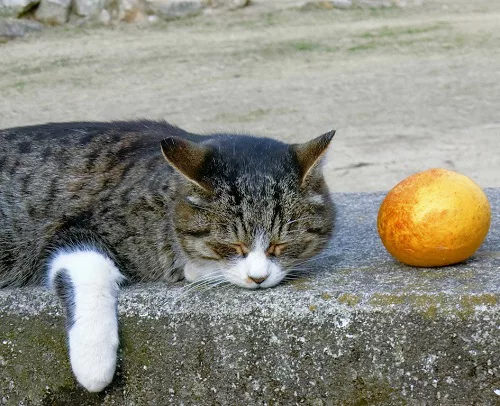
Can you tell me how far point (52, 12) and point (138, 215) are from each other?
1024 cm

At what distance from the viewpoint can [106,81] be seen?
10344mm

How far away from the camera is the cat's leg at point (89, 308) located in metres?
2.79

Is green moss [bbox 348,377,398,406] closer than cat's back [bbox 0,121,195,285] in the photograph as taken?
Yes

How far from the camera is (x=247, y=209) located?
9.61ft

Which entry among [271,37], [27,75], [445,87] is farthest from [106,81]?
[445,87]

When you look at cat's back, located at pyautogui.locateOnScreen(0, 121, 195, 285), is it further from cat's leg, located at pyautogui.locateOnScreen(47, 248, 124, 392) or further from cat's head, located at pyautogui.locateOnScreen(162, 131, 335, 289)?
cat's head, located at pyautogui.locateOnScreen(162, 131, 335, 289)

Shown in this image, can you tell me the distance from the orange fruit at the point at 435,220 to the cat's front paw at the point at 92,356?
1114 millimetres

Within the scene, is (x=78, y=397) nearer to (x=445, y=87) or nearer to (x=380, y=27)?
(x=445, y=87)

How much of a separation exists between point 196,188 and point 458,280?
3.32 ft

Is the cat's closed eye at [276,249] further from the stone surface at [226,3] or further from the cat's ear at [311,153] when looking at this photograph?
the stone surface at [226,3]

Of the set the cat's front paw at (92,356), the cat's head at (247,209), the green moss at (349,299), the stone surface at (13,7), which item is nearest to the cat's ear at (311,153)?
the cat's head at (247,209)

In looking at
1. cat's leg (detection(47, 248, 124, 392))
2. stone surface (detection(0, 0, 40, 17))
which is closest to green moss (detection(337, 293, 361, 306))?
cat's leg (detection(47, 248, 124, 392))

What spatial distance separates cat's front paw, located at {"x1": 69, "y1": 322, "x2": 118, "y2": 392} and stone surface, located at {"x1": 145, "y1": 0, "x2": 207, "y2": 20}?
1085 centimetres

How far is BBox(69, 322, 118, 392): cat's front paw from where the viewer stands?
2.78 metres
